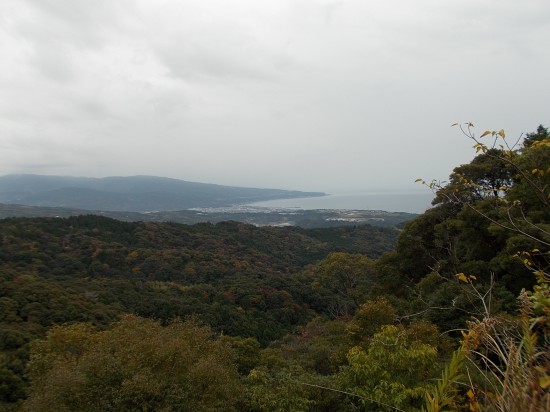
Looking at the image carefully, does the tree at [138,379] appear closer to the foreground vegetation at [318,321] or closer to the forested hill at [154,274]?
the foreground vegetation at [318,321]

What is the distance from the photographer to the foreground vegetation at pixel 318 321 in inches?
83.0

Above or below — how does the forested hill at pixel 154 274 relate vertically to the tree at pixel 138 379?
below

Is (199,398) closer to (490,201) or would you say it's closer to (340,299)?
(490,201)

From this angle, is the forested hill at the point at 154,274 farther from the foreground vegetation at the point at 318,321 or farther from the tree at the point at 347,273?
the tree at the point at 347,273

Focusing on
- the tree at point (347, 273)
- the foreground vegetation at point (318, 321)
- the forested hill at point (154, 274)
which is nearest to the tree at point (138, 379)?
the foreground vegetation at point (318, 321)

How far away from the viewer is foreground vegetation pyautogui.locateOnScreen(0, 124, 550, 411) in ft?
6.91

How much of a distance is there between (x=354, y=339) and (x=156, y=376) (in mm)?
5788

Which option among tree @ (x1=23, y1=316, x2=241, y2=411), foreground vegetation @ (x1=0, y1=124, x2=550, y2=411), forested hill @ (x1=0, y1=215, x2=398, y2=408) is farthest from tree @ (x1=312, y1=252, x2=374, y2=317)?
tree @ (x1=23, y1=316, x2=241, y2=411)

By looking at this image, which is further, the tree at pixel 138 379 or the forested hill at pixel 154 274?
the forested hill at pixel 154 274

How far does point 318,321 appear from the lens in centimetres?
1933

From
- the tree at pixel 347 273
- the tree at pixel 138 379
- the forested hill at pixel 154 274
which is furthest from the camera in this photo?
the tree at pixel 347 273

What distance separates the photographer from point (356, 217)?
116375 millimetres

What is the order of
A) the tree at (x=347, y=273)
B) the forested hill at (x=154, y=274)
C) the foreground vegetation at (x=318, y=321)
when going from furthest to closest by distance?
the tree at (x=347, y=273)
the forested hill at (x=154, y=274)
the foreground vegetation at (x=318, y=321)

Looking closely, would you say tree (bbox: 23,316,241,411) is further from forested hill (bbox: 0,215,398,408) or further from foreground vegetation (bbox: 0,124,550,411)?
forested hill (bbox: 0,215,398,408)
